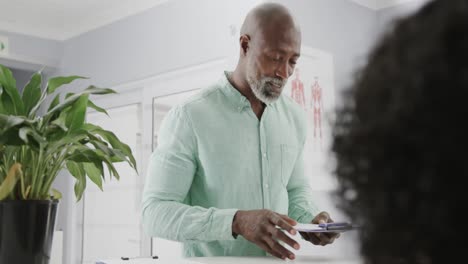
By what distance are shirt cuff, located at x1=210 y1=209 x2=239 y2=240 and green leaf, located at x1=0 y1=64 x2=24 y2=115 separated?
0.48 metres

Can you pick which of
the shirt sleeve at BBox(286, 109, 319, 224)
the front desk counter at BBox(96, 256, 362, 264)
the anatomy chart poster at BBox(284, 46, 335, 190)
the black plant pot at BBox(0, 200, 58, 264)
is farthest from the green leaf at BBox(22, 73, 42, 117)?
the anatomy chart poster at BBox(284, 46, 335, 190)

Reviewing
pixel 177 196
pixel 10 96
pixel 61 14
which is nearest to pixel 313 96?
pixel 177 196

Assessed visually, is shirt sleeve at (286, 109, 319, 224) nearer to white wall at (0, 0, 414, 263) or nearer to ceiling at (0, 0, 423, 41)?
white wall at (0, 0, 414, 263)

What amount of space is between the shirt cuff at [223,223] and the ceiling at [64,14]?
8.38ft

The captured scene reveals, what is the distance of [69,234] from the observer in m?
4.09

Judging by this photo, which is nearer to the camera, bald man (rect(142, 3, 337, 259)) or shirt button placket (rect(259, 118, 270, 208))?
bald man (rect(142, 3, 337, 259))

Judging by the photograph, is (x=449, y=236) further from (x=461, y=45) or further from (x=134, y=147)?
(x=134, y=147)

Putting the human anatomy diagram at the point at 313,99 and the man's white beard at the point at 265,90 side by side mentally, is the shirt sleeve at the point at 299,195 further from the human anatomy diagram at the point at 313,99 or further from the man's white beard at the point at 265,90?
the human anatomy diagram at the point at 313,99

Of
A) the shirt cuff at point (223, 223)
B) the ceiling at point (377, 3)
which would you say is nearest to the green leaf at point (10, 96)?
the shirt cuff at point (223, 223)

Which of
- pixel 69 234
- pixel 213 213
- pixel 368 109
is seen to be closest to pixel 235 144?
pixel 213 213

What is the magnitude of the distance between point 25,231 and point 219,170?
470mm

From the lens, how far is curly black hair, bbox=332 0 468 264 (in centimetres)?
23

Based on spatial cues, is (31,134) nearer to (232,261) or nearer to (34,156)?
(34,156)

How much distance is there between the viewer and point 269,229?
3.36 ft
